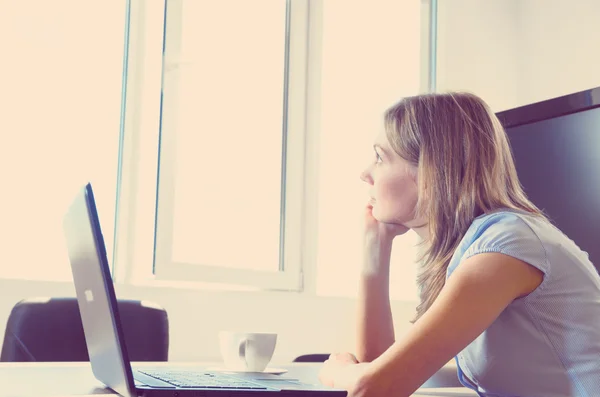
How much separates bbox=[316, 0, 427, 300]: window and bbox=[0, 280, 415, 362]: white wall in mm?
185

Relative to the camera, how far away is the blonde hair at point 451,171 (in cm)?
110

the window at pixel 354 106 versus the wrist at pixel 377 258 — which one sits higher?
the window at pixel 354 106

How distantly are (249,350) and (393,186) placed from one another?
36 centimetres

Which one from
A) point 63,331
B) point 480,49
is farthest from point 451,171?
point 480,49

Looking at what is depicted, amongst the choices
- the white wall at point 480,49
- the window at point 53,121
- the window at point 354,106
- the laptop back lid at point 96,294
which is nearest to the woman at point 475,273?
the laptop back lid at point 96,294

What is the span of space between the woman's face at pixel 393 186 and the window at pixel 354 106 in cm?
184

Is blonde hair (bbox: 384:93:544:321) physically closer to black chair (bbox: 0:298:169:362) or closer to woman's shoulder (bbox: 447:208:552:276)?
woman's shoulder (bbox: 447:208:552:276)

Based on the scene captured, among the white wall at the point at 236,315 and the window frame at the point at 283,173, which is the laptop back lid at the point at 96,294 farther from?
the window frame at the point at 283,173

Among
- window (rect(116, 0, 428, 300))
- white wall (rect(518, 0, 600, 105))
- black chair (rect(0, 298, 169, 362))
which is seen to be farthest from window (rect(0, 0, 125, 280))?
white wall (rect(518, 0, 600, 105))

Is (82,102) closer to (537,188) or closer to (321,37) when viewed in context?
(321,37)

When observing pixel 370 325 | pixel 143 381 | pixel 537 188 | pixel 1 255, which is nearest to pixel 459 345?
pixel 143 381

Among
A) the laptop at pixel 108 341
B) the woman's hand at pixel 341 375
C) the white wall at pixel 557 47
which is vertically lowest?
the woman's hand at pixel 341 375

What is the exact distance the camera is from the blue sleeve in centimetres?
92

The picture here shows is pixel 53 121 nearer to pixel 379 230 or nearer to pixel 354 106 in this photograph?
pixel 354 106
